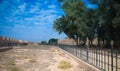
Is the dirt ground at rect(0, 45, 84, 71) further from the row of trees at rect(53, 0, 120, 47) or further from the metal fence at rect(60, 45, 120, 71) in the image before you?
the row of trees at rect(53, 0, 120, 47)

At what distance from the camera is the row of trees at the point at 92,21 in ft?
133

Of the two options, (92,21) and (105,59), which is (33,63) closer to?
(105,59)

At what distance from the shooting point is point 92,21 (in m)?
55.1

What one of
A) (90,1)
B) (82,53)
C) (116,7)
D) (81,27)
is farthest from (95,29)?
(82,53)

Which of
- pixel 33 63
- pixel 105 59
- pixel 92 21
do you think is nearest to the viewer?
pixel 105 59

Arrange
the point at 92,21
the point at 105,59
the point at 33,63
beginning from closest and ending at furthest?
the point at 105,59
the point at 33,63
the point at 92,21

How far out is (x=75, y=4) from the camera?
62.4m

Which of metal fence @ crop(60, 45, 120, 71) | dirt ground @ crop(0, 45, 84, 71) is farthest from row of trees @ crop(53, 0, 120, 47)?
metal fence @ crop(60, 45, 120, 71)

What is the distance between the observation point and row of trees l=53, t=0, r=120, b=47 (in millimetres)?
40400

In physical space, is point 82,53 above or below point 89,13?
below

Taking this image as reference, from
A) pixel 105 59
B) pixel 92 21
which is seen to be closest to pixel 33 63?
pixel 105 59

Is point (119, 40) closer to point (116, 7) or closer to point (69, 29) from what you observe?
point (116, 7)

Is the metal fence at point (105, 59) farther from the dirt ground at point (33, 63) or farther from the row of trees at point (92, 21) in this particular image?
Answer: the row of trees at point (92, 21)

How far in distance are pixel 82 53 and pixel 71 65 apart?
2504mm
